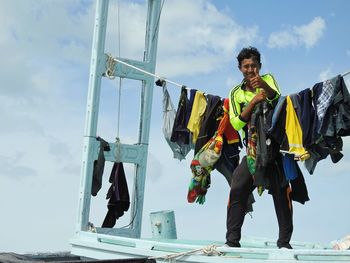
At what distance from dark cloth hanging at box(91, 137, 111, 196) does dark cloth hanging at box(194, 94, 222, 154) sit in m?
1.28

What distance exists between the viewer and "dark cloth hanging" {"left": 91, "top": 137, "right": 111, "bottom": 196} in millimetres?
7691

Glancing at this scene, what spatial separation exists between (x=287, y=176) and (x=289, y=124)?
44cm

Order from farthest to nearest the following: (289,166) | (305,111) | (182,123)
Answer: (182,123), (305,111), (289,166)

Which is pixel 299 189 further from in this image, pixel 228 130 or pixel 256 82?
pixel 228 130

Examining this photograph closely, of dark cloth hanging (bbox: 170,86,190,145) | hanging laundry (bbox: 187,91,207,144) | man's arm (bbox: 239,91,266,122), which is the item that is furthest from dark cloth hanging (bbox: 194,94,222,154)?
man's arm (bbox: 239,91,266,122)

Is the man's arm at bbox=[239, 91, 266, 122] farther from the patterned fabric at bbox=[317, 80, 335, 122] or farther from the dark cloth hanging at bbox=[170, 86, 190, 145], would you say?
the dark cloth hanging at bbox=[170, 86, 190, 145]

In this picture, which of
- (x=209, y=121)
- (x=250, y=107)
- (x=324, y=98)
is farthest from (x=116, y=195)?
(x=324, y=98)

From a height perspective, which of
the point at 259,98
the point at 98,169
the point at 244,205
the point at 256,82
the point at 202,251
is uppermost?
the point at 256,82

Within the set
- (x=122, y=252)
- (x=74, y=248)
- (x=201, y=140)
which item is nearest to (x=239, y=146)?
(x=201, y=140)

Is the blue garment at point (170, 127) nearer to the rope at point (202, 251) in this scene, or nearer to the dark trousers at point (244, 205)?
the dark trousers at point (244, 205)

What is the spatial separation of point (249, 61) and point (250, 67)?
5cm

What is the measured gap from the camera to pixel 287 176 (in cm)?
566

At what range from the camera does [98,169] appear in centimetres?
769

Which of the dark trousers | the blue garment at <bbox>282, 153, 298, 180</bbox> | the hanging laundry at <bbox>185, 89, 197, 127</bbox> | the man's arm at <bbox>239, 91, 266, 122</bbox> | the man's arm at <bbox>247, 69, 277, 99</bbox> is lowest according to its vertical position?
the dark trousers
